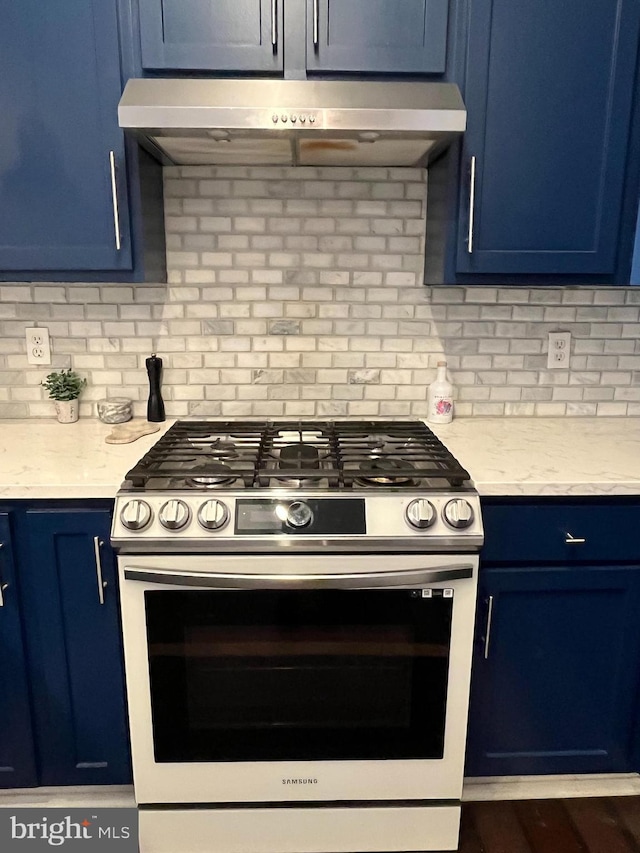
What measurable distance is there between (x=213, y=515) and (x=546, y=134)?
137 cm

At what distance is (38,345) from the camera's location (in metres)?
2.04

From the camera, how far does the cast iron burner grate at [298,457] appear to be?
1.50m

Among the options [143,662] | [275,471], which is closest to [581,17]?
[275,471]

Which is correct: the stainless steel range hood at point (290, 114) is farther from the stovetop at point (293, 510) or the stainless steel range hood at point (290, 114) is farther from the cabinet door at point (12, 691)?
the cabinet door at point (12, 691)

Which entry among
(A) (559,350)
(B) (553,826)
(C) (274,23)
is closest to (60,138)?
(C) (274,23)

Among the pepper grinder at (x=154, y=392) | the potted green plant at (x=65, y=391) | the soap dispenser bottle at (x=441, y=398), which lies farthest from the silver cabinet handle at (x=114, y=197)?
the soap dispenser bottle at (x=441, y=398)

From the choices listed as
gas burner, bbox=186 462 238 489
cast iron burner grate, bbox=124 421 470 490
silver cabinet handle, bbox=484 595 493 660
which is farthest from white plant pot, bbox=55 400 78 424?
silver cabinet handle, bbox=484 595 493 660

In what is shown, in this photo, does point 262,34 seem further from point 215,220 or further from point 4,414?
point 4,414

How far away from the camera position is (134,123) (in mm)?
1456

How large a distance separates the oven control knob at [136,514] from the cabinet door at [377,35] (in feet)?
3.96

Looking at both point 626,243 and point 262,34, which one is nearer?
point 262,34

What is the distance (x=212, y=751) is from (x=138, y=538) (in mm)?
598

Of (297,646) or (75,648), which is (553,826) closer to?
(297,646)

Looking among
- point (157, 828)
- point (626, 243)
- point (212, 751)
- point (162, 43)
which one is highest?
point (162, 43)
